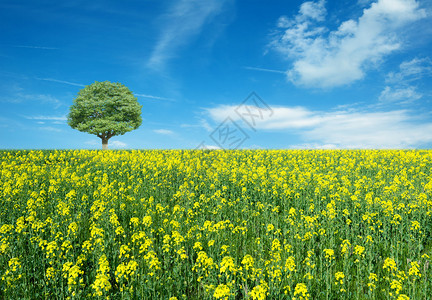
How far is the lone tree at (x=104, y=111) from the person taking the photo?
46.7m

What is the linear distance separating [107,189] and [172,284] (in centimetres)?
697

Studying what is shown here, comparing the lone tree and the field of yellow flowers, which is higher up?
the lone tree

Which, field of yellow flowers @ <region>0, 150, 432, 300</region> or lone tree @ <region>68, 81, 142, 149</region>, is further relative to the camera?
lone tree @ <region>68, 81, 142, 149</region>

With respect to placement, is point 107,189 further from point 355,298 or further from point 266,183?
point 355,298

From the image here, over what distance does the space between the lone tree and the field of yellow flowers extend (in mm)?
31912

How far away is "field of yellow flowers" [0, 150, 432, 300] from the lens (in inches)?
214

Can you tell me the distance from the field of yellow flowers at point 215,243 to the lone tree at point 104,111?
3191cm

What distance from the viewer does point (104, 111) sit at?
48.4 meters

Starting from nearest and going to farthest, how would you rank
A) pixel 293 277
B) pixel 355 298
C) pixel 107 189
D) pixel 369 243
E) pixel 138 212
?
pixel 355 298 → pixel 293 277 → pixel 369 243 → pixel 138 212 → pixel 107 189

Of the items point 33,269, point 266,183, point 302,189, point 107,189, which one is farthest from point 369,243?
point 107,189

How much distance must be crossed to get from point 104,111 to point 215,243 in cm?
4654

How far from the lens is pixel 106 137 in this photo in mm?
49125

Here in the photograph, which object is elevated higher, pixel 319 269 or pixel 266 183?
pixel 266 183

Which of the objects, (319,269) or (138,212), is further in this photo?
(138,212)
